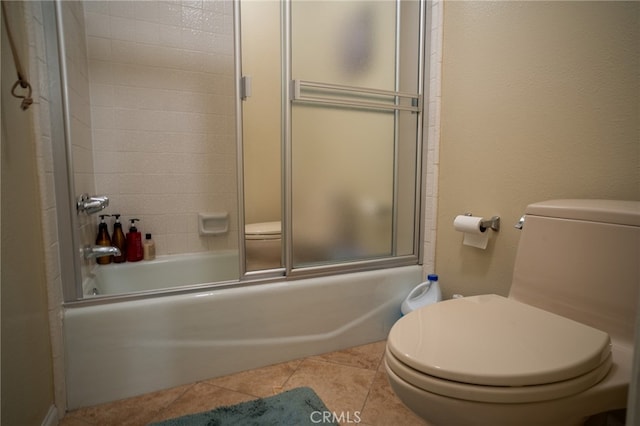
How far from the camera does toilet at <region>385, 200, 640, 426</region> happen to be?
2.29 ft

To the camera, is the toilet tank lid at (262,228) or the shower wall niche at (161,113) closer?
the toilet tank lid at (262,228)

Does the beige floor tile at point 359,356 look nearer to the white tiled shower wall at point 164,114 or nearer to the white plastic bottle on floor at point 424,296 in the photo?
the white plastic bottle on floor at point 424,296

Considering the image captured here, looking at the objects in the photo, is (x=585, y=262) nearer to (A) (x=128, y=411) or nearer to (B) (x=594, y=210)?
(B) (x=594, y=210)

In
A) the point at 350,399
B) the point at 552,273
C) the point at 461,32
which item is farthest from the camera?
the point at 461,32

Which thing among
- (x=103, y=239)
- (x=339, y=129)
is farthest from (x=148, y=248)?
(x=339, y=129)

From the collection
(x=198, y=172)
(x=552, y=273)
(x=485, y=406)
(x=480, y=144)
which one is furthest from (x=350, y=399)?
(x=198, y=172)

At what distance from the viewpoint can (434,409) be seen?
745 mm

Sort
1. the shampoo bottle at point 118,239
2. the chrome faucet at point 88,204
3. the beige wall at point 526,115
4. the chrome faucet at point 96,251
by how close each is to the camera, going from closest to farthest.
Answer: the beige wall at point 526,115 < the chrome faucet at point 88,204 < the chrome faucet at point 96,251 < the shampoo bottle at point 118,239

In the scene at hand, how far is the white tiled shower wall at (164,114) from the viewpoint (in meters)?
1.81

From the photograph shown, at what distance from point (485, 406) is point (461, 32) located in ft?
5.09

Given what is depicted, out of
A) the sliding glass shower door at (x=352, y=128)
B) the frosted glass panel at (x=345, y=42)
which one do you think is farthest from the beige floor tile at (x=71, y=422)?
the frosted glass panel at (x=345, y=42)

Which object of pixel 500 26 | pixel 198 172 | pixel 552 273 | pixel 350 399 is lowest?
pixel 350 399

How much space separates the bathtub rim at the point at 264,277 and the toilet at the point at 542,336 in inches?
25.8

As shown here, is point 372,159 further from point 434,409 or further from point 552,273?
point 434,409
